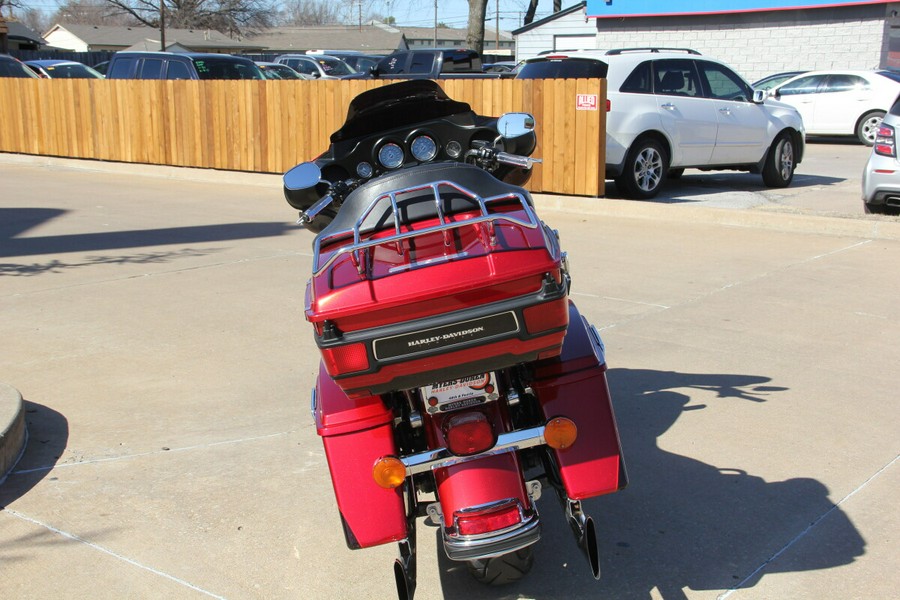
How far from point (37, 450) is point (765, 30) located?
89.3 feet

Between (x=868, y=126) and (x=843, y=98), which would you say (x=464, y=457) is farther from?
(x=843, y=98)

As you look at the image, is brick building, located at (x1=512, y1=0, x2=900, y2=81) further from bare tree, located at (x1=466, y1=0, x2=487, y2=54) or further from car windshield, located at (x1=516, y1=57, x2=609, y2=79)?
car windshield, located at (x1=516, y1=57, x2=609, y2=79)

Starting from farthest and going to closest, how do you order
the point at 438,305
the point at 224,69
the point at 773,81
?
the point at 773,81 < the point at 224,69 < the point at 438,305

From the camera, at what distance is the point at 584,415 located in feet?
10.5

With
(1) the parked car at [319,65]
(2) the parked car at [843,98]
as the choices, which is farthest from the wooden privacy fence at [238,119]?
(1) the parked car at [319,65]

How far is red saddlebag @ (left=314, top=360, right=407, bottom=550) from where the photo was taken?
308cm

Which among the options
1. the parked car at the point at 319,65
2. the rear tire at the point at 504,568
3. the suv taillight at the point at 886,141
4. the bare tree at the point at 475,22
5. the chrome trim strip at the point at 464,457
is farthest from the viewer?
the bare tree at the point at 475,22

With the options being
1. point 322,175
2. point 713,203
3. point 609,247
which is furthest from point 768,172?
point 322,175

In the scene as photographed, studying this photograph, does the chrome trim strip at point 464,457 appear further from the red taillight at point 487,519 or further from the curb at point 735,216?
the curb at point 735,216

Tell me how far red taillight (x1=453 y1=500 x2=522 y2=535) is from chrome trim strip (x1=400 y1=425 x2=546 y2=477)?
0.16 metres

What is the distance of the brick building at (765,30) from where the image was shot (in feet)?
86.9

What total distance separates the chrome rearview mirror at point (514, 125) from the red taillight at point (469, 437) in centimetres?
126

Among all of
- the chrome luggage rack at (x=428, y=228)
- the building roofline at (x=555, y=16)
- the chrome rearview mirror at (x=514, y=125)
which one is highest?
the building roofline at (x=555, y=16)

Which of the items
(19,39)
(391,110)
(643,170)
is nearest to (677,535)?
(391,110)
